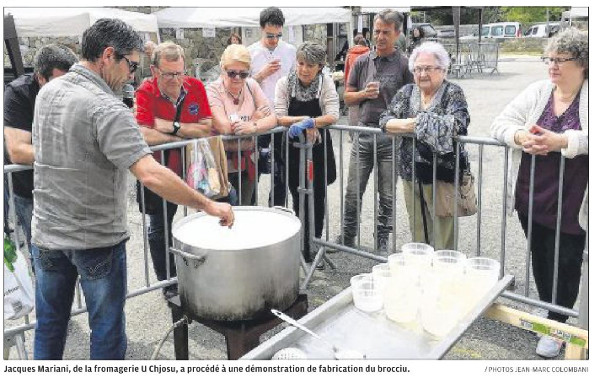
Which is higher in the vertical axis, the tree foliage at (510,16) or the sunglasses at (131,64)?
the tree foliage at (510,16)

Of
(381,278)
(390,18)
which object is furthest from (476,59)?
(381,278)

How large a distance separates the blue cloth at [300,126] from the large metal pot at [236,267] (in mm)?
1613

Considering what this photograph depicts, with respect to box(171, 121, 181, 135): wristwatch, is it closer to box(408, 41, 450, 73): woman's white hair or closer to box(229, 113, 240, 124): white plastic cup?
box(229, 113, 240, 124): white plastic cup

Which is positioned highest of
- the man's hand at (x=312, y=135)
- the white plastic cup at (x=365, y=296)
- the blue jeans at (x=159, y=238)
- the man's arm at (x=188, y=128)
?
the man's arm at (x=188, y=128)

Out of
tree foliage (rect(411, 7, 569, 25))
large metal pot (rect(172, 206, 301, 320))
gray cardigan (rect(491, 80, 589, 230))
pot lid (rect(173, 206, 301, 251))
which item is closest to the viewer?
large metal pot (rect(172, 206, 301, 320))

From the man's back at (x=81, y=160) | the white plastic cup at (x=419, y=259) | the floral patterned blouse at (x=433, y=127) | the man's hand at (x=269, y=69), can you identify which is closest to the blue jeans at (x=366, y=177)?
the floral patterned blouse at (x=433, y=127)

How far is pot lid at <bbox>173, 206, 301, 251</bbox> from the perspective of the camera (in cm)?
258

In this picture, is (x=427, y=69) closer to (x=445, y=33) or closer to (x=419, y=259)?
(x=419, y=259)

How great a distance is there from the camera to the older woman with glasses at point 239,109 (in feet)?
13.5

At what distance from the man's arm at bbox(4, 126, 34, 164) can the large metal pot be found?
1083mm

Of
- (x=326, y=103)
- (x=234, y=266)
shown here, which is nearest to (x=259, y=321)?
(x=234, y=266)

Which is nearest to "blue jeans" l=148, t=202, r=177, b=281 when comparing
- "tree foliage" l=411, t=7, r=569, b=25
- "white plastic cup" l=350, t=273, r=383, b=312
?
"white plastic cup" l=350, t=273, r=383, b=312

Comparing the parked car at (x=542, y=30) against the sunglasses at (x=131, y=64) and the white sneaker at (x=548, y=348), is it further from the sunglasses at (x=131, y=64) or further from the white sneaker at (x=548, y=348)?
the sunglasses at (x=131, y=64)

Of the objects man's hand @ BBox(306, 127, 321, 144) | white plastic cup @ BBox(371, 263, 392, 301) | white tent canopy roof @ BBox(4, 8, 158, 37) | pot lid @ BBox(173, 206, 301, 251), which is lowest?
white plastic cup @ BBox(371, 263, 392, 301)
